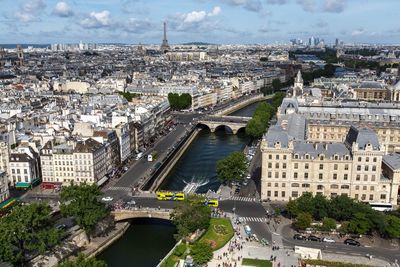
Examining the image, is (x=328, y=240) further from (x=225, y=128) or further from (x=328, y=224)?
(x=225, y=128)

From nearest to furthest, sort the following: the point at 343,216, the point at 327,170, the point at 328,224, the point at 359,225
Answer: the point at 359,225 < the point at 328,224 < the point at 343,216 < the point at 327,170

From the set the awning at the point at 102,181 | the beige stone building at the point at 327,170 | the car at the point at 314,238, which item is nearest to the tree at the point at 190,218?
the car at the point at 314,238

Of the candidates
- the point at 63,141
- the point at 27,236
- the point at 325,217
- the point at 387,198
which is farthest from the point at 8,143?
the point at 387,198

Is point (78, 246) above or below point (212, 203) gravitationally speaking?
below

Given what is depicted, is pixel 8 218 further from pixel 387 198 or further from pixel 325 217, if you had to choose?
pixel 387 198

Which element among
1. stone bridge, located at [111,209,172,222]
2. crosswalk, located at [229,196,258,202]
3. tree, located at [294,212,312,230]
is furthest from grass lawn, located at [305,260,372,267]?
stone bridge, located at [111,209,172,222]

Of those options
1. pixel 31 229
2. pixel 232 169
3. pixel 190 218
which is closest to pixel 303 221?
pixel 190 218

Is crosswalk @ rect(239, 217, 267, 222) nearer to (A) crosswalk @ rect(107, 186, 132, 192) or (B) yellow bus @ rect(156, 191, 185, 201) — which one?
(B) yellow bus @ rect(156, 191, 185, 201)

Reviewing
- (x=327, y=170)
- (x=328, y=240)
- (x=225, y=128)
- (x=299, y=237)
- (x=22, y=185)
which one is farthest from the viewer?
(x=225, y=128)

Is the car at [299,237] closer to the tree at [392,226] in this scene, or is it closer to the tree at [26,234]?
the tree at [392,226]
